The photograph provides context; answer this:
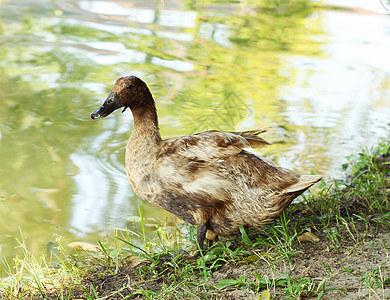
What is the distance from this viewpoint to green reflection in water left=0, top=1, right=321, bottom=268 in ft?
16.2

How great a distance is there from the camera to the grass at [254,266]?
10.2 ft

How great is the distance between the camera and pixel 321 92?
7805mm

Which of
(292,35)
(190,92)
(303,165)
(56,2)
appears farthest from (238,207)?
(56,2)

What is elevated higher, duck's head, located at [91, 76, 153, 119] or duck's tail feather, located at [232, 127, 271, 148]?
duck's head, located at [91, 76, 153, 119]

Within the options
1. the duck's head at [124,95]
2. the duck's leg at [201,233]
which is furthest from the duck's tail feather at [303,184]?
the duck's head at [124,95]

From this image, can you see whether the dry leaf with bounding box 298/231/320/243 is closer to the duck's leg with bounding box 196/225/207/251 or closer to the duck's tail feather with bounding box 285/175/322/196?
the duck's tail feather with bounding box 285/175/322/196

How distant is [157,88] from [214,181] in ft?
13.6

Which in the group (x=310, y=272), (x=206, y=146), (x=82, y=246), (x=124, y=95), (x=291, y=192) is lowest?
(x=82, y=246)

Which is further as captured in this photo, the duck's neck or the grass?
the duck's neck

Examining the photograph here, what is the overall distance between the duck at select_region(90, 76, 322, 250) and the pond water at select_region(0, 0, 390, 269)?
42.9 inches

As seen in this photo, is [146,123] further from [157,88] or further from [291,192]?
[157,88]

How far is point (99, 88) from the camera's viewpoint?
7.35 meters

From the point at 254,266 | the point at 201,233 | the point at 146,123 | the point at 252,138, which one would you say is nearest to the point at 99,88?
the point at 146,123

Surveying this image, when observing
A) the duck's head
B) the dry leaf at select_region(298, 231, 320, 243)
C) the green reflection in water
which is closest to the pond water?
the green reflection in water
